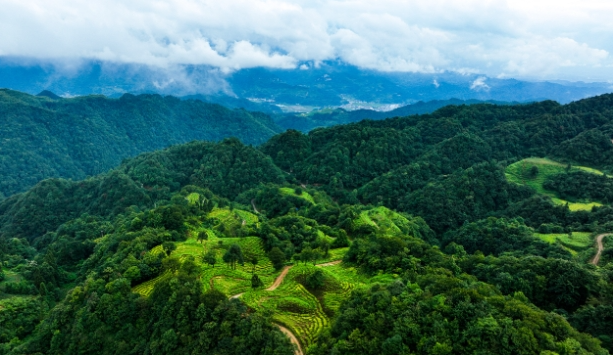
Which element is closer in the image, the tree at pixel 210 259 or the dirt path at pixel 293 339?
the dirt path at pixel 293 339

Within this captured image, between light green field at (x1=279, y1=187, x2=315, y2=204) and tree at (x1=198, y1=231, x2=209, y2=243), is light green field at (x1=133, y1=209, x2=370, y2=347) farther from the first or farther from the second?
light green field at (x1=279, y1=187, x2=315, y2=204)

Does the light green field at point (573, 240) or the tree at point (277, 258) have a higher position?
the tree at point (277, 258)

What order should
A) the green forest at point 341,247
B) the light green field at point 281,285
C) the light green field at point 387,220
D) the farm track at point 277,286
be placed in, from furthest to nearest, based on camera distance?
the light green field at point 387,220 < the light green field at point 281,285 < the farm track at point 277,286 < the green forest at point 341,247

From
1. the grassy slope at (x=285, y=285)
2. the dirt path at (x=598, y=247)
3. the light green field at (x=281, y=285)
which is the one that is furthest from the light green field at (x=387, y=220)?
the dirt path at (x=598, y=247)

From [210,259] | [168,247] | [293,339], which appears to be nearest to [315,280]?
[293,339]

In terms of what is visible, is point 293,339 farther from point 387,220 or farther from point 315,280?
point 387,220

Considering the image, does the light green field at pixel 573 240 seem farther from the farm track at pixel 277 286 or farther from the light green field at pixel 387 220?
the farm track at pixel 277 286

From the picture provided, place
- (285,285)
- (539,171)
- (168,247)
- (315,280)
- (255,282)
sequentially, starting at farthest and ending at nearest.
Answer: (539,171) → (168,247) → (285,285) → (255,282) → (315,280)
